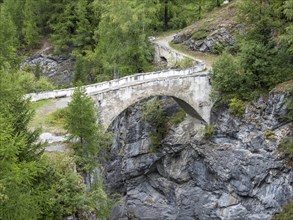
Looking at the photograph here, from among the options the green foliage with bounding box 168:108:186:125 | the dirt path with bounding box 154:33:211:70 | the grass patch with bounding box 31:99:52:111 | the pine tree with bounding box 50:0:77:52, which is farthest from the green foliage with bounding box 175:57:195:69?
the pine tree with bounding box 50:0:77:52

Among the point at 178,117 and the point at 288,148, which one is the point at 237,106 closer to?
the point at 288,148

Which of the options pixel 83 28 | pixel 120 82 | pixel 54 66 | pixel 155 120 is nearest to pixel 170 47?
pixel 155 120

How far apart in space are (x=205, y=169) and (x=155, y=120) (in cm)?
625

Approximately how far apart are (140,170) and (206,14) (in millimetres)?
20796

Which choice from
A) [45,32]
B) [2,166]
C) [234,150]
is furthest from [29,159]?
[45,32]

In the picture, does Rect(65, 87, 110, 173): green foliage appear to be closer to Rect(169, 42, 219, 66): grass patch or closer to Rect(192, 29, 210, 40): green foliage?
Rect(169, 42, 219, 66): grass patch

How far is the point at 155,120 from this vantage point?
3606cm

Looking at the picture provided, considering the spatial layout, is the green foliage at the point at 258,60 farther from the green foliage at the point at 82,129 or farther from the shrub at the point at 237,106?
the green foliage at the point at 82,129

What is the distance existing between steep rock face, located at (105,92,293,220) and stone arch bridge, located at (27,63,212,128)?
1786mm

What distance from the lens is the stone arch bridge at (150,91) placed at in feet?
94.7

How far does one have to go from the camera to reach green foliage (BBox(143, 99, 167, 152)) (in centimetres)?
3588

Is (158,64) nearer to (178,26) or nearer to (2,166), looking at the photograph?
(178,26)

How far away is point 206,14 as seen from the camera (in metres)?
46.9

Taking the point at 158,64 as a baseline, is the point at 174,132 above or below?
below
